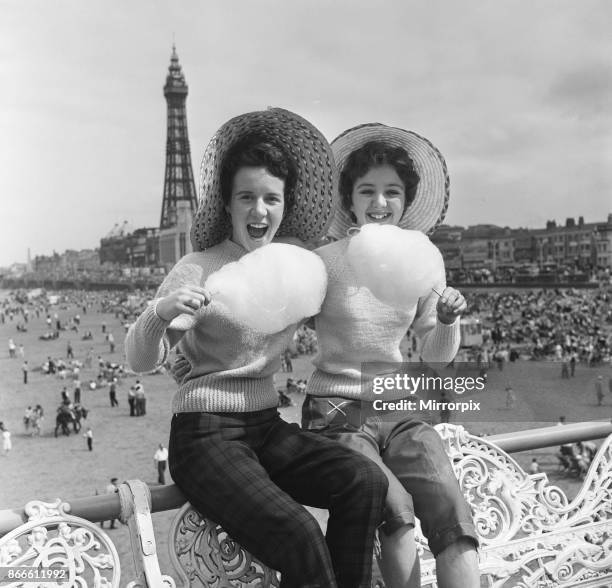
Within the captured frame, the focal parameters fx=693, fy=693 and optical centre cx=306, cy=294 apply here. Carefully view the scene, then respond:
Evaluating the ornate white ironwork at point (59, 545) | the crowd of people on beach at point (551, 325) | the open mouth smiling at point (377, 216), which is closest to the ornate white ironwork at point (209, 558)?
the ornate white ironwork at point (59, 545)

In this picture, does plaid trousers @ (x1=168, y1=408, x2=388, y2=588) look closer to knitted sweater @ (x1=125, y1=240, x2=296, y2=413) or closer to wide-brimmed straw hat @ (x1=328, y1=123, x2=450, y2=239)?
knitted sweater @ (x1=125, y1=240, x2=296, y2=413)

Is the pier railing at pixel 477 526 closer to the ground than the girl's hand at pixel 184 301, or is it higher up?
closer to the ground

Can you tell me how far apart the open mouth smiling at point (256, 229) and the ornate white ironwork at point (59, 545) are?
843mm

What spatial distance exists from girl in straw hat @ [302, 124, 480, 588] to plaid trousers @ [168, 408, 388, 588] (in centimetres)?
11

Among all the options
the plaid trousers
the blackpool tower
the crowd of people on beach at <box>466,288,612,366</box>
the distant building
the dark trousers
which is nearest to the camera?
the plaid trousers

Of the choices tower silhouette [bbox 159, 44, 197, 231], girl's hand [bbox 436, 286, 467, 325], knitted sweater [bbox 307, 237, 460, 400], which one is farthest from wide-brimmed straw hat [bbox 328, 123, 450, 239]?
tower silhouette [bbox 159, 44, 197, 231]

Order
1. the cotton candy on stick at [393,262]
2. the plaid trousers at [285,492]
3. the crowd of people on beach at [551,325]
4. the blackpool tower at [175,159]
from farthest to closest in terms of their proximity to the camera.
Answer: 1. the blackpool tower at [175,159]
2. the crowd of people on beach at [551,325]
3. the cotton candy on stick at [393,262]
4. the plaid trousers at [285,492]

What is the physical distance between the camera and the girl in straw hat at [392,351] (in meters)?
1.71

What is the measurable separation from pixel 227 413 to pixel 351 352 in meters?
0.41

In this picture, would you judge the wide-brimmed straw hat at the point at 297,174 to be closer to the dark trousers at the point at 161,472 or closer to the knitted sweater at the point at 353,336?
the knitted sweater at the point at 353,336

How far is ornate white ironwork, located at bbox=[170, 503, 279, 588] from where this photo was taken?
5.57ft

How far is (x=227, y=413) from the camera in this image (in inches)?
Answer: 71.6

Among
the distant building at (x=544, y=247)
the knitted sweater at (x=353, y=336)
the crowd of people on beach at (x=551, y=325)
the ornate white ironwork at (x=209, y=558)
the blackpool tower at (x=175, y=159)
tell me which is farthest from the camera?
the blackpool tower at (x=175, y=159)

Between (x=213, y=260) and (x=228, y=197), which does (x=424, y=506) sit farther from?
(x=228, y=197)
